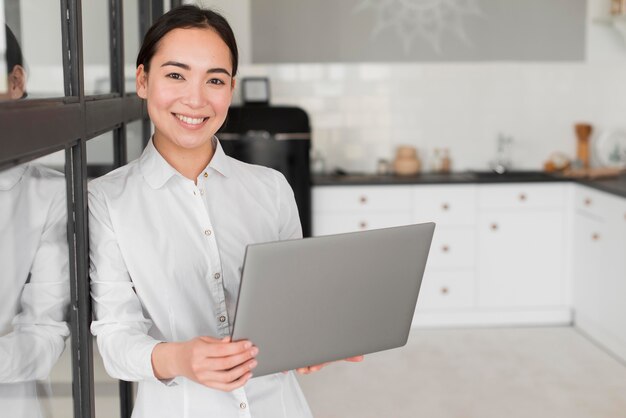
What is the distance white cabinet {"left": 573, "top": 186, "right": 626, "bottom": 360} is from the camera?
15.0ft

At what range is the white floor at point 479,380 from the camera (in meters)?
3.96

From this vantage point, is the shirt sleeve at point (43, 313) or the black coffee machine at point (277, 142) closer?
the shirt sleeve at point (43, 313)

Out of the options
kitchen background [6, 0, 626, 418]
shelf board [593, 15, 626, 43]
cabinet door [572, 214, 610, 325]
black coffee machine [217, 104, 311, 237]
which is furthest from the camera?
kitchen background [6, 0, 626, 418]

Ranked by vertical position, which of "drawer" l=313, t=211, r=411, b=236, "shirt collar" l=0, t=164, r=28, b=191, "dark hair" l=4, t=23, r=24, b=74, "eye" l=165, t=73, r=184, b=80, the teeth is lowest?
"drawer" l=313, t=211, r=411, b=236

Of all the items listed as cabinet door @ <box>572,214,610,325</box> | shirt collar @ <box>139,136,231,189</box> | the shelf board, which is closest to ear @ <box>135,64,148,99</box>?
shirt collar @ <box>139,136,231,189</box>

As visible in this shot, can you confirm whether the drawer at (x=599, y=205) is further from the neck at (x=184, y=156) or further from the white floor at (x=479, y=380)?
the neck at (x=184, y=156)

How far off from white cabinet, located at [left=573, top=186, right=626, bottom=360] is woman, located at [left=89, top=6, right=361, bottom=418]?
3.33 metres

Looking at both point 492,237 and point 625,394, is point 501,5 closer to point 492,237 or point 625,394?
point 492,237

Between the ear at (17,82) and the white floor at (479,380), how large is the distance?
305cm

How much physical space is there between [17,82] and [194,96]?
1.55ft

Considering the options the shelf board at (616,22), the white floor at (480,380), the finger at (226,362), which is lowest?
the white floor at (480,380)

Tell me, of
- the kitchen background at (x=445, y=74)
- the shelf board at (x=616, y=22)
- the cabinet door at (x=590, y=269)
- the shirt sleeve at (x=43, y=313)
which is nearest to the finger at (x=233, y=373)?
the shirt sleeve at (x=43, y=313)

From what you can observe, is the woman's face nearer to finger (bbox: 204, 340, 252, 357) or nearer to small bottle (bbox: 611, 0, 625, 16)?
finger (bbox: 204, 340, 252, 357)

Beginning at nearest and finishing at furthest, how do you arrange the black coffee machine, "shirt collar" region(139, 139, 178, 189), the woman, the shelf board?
the woman, "shirt collar" region(139, 139, 178, 189), the black coffee machine, the shelf board
